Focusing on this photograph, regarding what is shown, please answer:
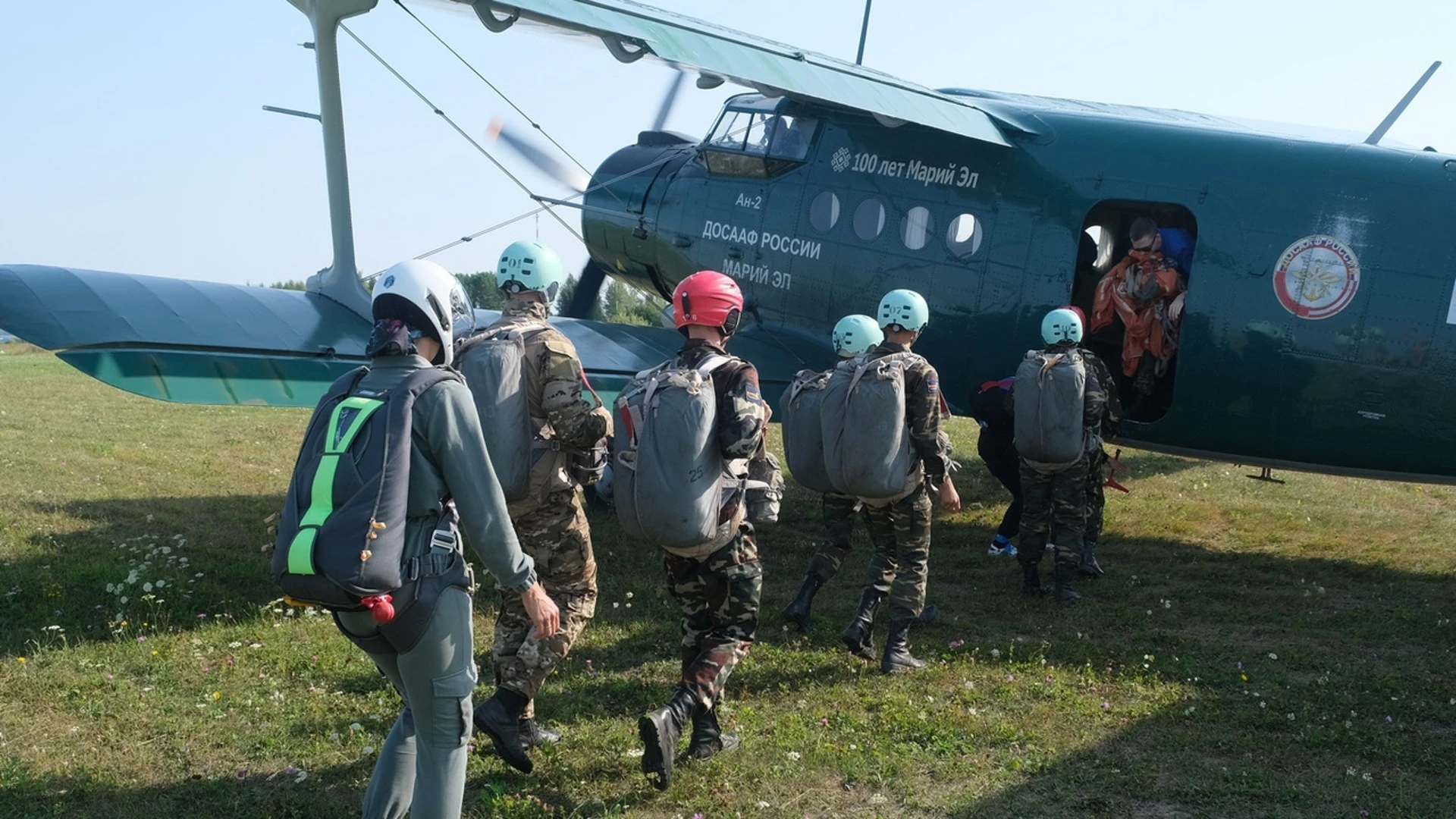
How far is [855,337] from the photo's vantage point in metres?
7.48

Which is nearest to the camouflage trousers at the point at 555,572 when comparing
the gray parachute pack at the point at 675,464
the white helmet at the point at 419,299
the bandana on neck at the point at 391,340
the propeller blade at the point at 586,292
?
the gray parachute pack at the point at 675,464

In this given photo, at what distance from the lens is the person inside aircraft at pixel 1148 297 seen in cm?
945

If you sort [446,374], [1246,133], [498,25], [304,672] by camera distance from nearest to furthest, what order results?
[446,374], [304,672], [498,25], [1246,133]

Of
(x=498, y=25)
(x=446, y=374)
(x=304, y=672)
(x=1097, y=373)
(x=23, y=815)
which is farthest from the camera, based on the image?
(x=1097, y=373)

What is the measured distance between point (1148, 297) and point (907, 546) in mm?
3772

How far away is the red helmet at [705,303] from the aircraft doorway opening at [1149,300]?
16.0ft

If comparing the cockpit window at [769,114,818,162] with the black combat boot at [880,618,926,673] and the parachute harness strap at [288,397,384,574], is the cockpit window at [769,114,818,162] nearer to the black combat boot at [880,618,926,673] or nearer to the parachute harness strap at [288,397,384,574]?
the black combat boot at [880,618,926,673]

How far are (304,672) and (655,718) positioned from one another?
2.54 meters

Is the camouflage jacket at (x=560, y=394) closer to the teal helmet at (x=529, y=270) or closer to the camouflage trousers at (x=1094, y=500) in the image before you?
the teal helmet at (x=529, y=270)

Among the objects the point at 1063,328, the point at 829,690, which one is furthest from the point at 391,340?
the point at 1063,328

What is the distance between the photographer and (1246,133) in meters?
9.40

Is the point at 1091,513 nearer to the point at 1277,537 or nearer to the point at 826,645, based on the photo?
the point at 1277,537

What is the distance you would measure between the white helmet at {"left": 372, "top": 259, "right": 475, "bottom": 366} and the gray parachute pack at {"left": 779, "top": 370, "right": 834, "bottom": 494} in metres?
3.50

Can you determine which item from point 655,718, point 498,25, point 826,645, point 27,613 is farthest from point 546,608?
point 27,613
